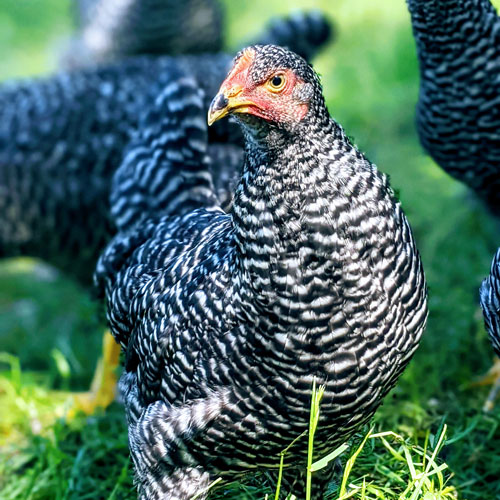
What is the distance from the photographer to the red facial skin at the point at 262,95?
1.92 meters

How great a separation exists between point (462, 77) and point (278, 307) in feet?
4.58

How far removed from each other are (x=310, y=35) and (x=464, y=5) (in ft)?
5.21

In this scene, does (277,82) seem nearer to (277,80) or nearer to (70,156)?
(277,80)

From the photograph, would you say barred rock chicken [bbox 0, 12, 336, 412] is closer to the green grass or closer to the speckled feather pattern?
the speckled feather pattern

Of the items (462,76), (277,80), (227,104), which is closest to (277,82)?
(277,80)

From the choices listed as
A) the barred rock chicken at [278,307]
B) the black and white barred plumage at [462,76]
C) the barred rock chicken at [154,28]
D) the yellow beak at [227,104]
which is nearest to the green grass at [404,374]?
the barred rock chicken at [278,307]

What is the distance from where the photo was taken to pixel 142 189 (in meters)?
3.09

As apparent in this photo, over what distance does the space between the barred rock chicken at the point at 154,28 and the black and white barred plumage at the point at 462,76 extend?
2.96 m

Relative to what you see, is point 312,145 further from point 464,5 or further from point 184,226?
point 464,5

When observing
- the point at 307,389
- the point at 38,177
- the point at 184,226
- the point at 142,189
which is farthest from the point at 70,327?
the point at 307,389

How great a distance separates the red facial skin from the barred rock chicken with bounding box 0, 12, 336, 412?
201 centimetres

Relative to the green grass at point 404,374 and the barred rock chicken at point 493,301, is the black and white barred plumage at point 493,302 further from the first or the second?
the green grass at point 404,374

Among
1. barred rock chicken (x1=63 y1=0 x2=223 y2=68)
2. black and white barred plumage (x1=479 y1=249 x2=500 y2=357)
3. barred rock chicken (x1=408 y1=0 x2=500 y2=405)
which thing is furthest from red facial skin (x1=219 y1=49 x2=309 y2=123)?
barred rock chicken (x1=63 y1=0 x2=223 y2=68)

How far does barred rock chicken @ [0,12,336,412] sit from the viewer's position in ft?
13.3
